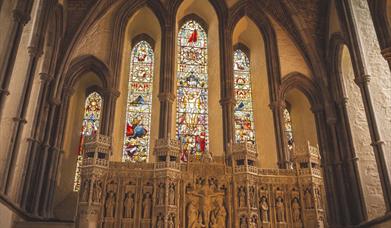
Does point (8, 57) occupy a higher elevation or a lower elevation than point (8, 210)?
higher

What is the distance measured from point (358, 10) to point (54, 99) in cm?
1210

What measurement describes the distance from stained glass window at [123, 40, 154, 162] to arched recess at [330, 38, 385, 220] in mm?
7868

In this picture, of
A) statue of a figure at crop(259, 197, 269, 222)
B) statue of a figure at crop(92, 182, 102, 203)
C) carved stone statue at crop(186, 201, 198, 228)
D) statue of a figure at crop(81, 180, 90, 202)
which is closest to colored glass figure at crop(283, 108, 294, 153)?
statue of a figure at crop(259, 197, 269, 222)

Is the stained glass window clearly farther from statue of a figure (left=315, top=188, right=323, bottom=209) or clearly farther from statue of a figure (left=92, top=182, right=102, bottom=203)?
statue of a figure (left=315, top=188, right=323, bottom=209)

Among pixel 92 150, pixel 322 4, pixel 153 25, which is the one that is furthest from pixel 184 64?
pixel 92 150

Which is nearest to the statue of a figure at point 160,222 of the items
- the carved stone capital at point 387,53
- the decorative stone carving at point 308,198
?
the decorative stone carving at point 308,198

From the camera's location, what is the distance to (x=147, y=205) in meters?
12.1

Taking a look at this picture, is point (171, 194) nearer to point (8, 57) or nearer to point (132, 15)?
point (8, 57)

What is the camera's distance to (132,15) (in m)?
19.2

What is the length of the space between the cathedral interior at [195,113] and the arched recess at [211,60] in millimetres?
71

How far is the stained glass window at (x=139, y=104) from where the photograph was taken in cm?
1694

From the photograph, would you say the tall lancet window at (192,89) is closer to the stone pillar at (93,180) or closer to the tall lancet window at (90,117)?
the tall lancet window at (90,117)

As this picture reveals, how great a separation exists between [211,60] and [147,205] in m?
9.02

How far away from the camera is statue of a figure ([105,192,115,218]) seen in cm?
1180
